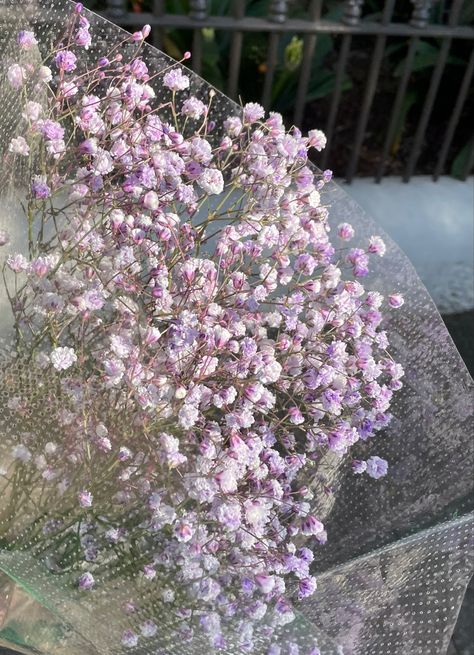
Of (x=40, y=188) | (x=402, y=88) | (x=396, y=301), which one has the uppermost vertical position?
(x=40, y=188)

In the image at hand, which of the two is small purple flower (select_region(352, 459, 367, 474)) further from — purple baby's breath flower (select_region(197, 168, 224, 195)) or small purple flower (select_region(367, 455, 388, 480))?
purple baby's breath flower (select_region(197, 168, 224, 195))

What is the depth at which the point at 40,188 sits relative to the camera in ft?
3.38

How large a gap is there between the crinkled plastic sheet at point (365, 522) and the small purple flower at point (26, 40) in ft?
0.07

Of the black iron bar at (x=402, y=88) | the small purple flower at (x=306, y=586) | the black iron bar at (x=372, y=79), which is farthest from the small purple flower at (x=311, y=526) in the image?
the black iron bar at (x=402, y=88)

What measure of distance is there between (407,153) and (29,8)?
344 centimetres

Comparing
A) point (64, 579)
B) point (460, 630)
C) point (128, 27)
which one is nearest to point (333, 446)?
point (64, 579)

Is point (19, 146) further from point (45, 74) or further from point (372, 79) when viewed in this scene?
point (372, 79)

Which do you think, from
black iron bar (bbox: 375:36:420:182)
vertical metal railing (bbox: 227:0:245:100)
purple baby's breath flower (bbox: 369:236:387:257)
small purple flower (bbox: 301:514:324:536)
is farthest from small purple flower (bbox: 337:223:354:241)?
black iron bar (bbox: 375:36:420:182)

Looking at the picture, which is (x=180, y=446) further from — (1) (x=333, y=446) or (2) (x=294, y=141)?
(2) (x=294, y=141)

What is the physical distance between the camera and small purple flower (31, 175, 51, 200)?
3.39 feet

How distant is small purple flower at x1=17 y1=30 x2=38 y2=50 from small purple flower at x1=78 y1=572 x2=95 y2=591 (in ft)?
2.17

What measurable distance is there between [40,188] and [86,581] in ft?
1.56

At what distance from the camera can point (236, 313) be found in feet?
3.57

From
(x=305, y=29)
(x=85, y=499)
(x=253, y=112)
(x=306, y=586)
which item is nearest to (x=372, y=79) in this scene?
(x=305, y=29)
